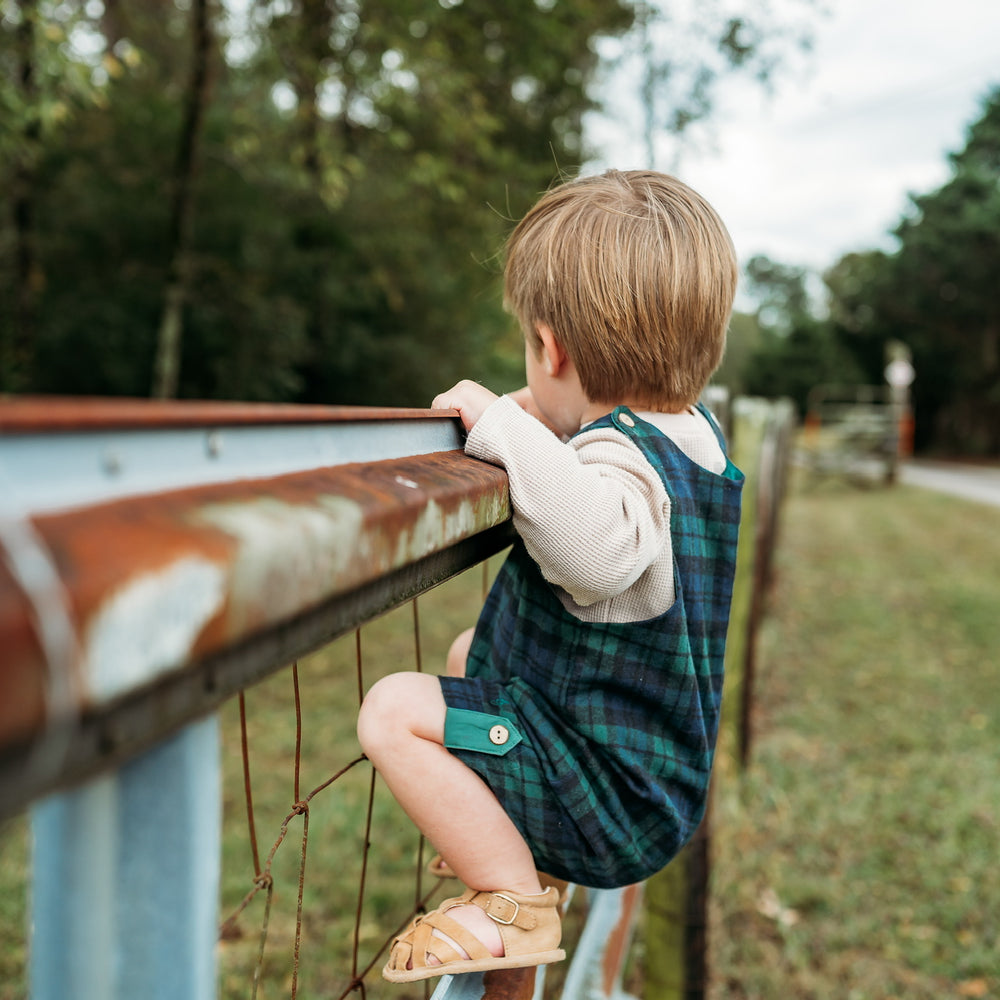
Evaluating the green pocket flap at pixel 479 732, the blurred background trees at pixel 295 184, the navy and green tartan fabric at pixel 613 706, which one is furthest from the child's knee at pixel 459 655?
the blurred background trees at pixel 295 184

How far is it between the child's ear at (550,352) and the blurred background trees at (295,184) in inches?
190

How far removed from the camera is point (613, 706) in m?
1.18

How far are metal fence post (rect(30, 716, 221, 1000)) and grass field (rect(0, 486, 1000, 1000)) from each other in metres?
1.05

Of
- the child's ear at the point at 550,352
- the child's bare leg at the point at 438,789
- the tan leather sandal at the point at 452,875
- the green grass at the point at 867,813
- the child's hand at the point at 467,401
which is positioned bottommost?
the green grass at the point at 867,813

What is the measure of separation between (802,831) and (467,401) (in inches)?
132

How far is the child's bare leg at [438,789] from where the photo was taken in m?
1.10

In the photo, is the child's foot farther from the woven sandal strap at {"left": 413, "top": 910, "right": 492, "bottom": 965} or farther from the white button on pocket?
the white button on pocket

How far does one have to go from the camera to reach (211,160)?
10.6m

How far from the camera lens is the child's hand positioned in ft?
3.53

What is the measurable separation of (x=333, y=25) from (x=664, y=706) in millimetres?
7726

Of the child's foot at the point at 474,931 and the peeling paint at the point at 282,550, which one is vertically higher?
the peeling paint at the point at 282,550

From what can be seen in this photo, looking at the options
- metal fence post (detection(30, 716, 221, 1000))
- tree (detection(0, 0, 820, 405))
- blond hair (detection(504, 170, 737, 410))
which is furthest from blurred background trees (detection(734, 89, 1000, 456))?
metal fence post (detection(30, 716, 221, 1000))

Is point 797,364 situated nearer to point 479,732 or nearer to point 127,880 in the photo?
point 479,732

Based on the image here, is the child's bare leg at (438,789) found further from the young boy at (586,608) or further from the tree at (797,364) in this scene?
the tree at (797,364)
